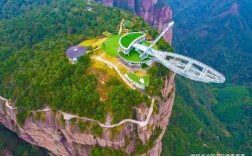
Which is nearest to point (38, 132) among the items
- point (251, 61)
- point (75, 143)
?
point (75, 143)

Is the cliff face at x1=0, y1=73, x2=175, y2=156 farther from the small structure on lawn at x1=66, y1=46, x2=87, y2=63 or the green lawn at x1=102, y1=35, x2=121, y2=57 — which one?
the green lawn at x1=102, y1=35, x2=121, y2=57

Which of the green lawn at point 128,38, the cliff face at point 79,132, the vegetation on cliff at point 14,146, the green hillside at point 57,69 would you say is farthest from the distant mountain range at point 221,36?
the vegetation on cliff at point 14,146

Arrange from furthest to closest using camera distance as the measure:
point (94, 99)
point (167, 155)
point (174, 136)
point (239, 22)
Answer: point (239, 22) < point (174, 136) < point (167, 155) < point (94, 99)

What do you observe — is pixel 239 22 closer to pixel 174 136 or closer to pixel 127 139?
pixel 174 136

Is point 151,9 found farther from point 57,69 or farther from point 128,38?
point 57,69

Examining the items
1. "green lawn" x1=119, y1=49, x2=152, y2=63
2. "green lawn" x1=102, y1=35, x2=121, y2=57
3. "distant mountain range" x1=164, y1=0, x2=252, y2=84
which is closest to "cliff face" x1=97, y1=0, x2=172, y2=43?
"distant mountain range" x1=164, y1=0, x2=252, y2=84

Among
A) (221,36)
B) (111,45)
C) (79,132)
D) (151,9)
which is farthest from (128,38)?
(221,36)

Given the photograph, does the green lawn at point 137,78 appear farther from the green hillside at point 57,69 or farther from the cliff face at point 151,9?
the cliff face at point 151,9
